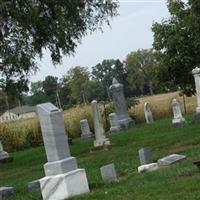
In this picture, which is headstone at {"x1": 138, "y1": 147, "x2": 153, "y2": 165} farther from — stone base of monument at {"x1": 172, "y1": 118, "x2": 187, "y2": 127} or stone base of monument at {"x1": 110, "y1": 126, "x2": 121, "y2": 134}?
stone base of monument at {"x1": 110, "y1": 126, "x2": 121, "y2": 134}

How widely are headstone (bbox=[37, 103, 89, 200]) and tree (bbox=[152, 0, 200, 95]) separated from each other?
18.4 m

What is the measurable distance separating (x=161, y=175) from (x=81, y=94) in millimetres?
91769

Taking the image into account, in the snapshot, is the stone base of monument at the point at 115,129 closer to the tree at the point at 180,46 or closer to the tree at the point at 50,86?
the tree at the point at 180,46

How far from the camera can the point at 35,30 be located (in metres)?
21.5

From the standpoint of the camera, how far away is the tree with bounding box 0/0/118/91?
20.8m

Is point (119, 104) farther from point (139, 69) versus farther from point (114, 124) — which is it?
point (139, 69)

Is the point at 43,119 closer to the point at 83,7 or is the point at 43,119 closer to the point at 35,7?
the point at 35,7

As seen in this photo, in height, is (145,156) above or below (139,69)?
below

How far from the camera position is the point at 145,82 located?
127m

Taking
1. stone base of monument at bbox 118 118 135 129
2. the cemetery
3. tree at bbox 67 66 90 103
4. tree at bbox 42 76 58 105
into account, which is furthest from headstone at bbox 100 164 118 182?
tree at bbox 42 76 58 105

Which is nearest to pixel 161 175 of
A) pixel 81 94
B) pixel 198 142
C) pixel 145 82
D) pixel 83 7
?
pixel 198 142

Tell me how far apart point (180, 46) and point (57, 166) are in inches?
762

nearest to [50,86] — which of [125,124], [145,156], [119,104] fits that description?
[119,104]

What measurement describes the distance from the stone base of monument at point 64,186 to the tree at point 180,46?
725 inches
